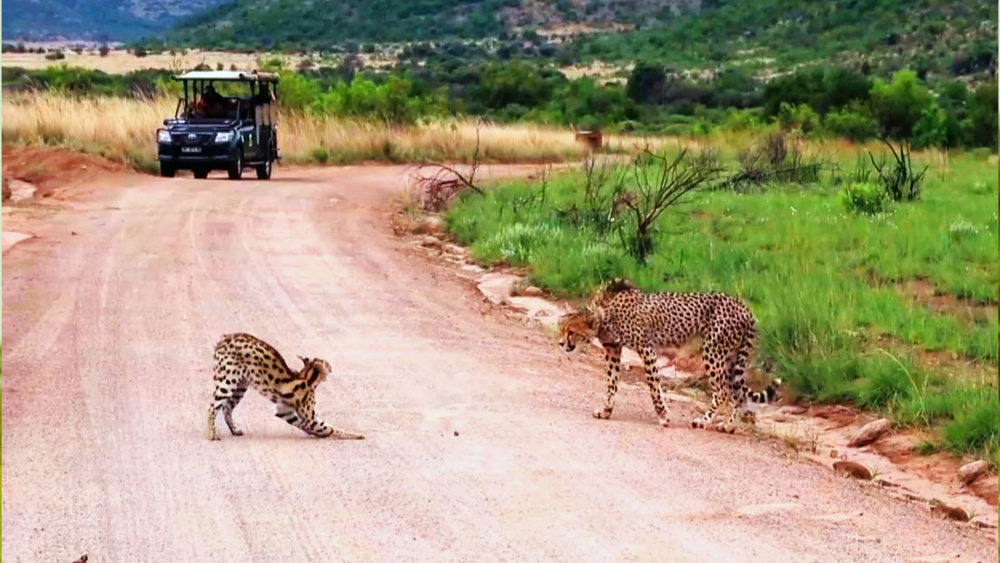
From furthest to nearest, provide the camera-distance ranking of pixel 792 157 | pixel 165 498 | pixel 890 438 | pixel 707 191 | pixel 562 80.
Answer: pixel 562 80 < pixel 792 157 < pixel 707 191 < pixel 890 438 < pixel 165 498

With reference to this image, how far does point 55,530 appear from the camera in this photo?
28.0 feet

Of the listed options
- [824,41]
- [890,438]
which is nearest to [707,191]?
[890,438]

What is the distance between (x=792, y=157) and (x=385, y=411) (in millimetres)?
23214

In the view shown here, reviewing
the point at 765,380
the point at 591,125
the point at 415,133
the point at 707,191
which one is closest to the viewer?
the point at 765,380

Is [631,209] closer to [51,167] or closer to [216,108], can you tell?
[216,108]

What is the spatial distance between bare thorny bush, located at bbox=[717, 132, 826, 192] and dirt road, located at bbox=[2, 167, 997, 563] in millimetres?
12387

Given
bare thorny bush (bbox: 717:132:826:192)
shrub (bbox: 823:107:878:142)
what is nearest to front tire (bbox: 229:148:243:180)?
bare thorny bush (bbox: 717:132:826:192)

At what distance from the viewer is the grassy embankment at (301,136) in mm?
35250

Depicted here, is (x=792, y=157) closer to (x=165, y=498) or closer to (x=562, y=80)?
(x=165, y=498)

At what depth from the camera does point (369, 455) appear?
10.3 m

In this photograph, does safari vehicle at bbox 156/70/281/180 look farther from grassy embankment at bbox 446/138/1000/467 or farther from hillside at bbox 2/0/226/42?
hillside at bbox 2/0/226/42

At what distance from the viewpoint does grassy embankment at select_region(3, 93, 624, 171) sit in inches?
1388

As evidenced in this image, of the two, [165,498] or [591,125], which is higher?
[165,498]

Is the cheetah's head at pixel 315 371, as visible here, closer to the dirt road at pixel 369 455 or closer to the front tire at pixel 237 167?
the dirt road at pixel 369 455
